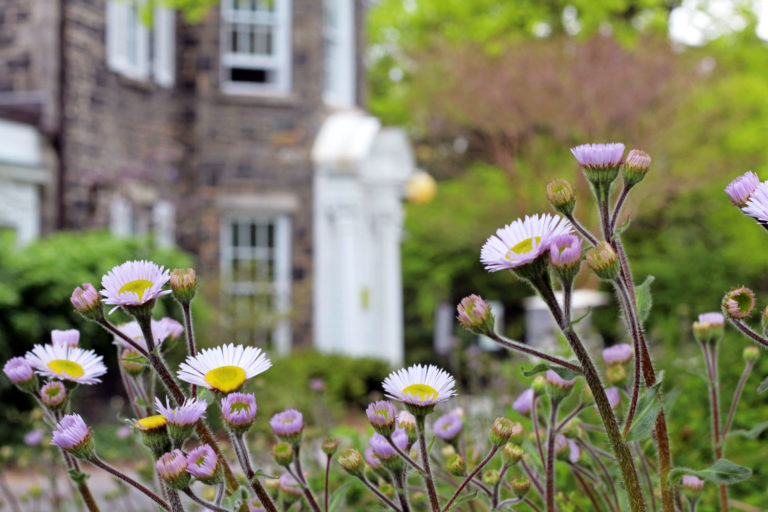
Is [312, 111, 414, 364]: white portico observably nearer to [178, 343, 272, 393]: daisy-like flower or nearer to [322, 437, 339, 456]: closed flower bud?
[322, 437, 339, 456]: closed flower bud

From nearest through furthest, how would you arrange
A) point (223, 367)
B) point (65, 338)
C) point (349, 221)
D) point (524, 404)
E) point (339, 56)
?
1. point (223, 367)
2. point (65, 338)
3. point (524, 404)
4. point (349, 221)
5. point (339, 56)

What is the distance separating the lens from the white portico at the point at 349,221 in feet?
43.2

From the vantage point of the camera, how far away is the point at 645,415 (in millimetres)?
1140

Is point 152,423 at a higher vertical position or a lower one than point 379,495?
higher

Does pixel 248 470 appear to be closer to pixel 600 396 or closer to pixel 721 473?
pixel 600 396

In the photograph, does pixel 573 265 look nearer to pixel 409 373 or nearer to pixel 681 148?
pixel 409 373

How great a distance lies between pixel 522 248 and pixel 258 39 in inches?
513

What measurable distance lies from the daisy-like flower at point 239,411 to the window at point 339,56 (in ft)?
43.8

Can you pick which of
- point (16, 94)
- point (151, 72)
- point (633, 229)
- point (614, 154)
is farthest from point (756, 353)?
point (633, 229)

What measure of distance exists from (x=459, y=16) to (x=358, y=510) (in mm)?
18368

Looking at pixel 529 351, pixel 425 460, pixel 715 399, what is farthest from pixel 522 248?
pixel 715 399

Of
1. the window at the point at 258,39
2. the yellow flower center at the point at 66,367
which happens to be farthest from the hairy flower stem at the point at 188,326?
the window at the point at 258,39

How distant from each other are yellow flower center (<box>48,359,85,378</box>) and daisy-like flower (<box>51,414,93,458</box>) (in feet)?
0.60

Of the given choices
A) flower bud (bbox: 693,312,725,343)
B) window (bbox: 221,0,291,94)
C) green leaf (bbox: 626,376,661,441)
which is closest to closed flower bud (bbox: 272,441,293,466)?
green leaf (bbox: 626,376,661,441)
